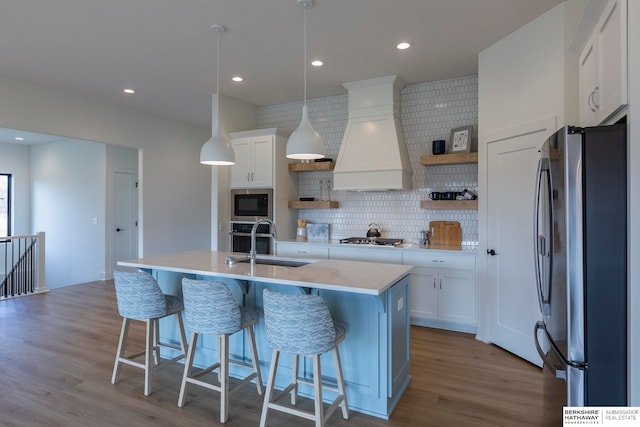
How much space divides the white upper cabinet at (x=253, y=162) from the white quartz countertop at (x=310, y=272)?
79.9 inches

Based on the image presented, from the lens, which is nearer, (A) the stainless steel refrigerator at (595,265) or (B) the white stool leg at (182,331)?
(A) the stainless steel refrigerator at (595,265)

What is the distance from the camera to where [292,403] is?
8.45 ft

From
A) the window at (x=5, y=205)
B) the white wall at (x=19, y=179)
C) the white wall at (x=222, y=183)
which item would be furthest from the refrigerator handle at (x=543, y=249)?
the window at (x=5, y=205)

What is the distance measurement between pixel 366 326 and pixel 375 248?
188 cm

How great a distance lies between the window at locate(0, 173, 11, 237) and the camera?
8.22 metres

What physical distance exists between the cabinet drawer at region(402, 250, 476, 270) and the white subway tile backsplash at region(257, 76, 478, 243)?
2.11ft

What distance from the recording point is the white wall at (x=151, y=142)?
186 inches

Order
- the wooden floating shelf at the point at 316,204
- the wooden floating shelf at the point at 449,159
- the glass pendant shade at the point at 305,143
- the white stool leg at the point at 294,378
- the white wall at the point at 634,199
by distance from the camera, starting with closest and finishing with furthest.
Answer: the white wall at the point at 634,199 < the white stool leg at the point at 294,378 < the glass pendant shade at the point at 305,143 < the wooden floating shelf at the point at 449,159 < the wooden floating shelf at the point at 316,204

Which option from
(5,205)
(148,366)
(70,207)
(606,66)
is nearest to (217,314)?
(148,366)

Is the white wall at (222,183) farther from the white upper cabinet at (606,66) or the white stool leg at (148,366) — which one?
the white upper cabinet at (606,66)

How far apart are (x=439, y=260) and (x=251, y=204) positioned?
2644 mm

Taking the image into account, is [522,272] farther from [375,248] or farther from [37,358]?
[37,358]

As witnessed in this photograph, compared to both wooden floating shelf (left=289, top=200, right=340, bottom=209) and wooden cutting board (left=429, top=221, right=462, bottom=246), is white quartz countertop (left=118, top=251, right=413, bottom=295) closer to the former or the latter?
wooden cutting board (left=429, top=221, right=462, bottom=246)

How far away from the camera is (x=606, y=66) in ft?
6.43
